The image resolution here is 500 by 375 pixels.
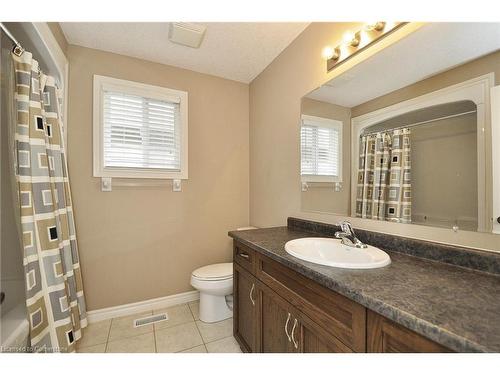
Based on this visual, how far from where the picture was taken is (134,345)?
60.6 inches

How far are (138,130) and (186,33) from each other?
0.95 m

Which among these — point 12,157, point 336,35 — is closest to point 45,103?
point 12,157

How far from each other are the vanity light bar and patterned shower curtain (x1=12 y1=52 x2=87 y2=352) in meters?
1.84

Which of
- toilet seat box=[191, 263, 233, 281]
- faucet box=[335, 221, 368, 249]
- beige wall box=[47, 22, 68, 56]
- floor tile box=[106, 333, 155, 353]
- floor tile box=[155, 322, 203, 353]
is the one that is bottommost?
floor tile box=[155, 322, 203, 353]

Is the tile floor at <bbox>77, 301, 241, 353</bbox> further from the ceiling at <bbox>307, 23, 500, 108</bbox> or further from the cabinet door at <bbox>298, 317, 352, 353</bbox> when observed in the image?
the ceiling at <bbox>307, 23, 500, 108</bbox>

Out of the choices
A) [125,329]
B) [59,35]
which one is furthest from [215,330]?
[59,35]

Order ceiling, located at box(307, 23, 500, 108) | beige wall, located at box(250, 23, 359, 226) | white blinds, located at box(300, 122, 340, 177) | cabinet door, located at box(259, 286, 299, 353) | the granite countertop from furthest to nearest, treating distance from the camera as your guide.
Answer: beige wall, located at box(250, 23, 359, 226)
white blinds, located at box(300, 122, 340, 177)
cabinet door, located at box(259, 286, 299, 353)
ceiling, located at box(307, 23, 500, 108)
the granite countertop

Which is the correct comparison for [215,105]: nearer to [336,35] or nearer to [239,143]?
[239,143]

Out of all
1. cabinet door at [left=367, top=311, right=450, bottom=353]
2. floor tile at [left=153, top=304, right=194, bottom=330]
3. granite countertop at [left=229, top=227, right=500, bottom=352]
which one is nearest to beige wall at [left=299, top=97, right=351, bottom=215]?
granite countertop at [left=229, top=227, right=500, bottom=352]

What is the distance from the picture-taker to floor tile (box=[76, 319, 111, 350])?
156 centimetres

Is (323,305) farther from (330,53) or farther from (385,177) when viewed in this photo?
(330,53)

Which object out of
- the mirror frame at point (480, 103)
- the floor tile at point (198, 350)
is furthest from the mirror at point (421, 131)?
the floor tile at point (198, 350)
